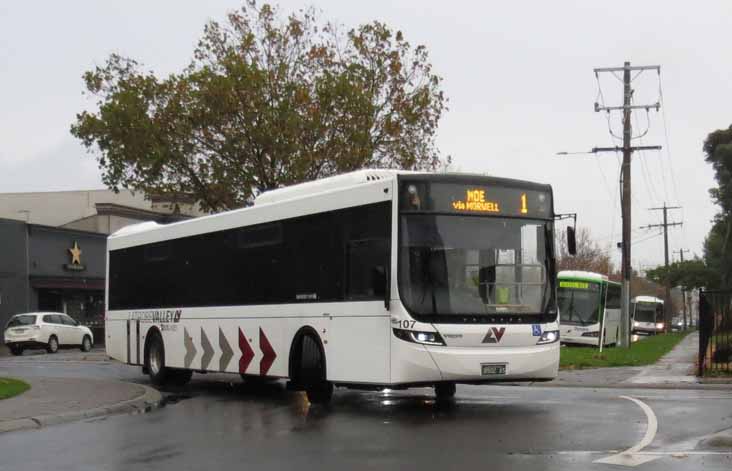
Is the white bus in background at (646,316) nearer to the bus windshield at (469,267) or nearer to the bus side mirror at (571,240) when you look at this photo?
the bus side mirror at (571,240)

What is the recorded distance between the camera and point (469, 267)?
44.1 ft

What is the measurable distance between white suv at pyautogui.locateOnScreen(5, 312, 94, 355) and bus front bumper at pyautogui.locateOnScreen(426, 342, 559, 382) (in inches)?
1209

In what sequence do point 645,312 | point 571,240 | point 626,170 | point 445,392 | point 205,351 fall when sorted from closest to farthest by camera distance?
point 571,240, point 445,392, point 205,351, point 626,170, point 645,312

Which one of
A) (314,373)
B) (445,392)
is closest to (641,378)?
(445,392)

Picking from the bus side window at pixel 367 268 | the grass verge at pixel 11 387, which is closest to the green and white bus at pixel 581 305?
the grass verge at pixel 11 387

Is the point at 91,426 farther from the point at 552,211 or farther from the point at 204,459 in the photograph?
the point at 552,211

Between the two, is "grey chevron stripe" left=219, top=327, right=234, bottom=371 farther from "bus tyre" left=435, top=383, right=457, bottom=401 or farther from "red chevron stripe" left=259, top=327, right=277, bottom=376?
"bus tyre" left=435, top=383, right=457, bottom=401

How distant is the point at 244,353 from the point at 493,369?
5231 mm

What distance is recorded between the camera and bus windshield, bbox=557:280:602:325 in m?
43.8

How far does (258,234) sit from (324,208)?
7.24 ft

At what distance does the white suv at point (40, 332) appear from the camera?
133ft

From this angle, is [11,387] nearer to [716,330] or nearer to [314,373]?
[314,373]

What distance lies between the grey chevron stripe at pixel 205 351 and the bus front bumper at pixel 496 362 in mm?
6364

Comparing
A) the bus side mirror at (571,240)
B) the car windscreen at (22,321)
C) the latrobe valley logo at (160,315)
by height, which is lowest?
the car windscreen at (22,321)
